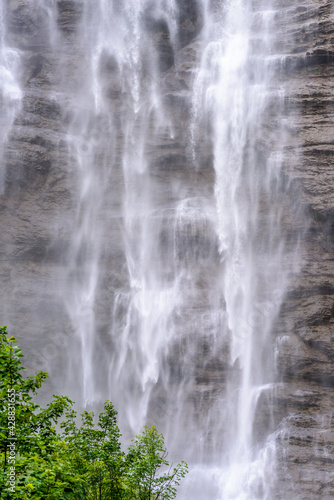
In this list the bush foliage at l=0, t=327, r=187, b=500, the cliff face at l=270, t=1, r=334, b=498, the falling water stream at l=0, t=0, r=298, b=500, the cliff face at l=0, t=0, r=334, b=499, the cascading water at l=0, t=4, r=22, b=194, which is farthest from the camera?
the cascading water at l=0, t=4, r=22, b=194

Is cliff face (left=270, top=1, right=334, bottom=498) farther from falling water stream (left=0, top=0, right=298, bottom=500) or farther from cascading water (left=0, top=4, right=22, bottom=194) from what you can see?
cascading water (left=0, top=4, right=22, bottom=194)

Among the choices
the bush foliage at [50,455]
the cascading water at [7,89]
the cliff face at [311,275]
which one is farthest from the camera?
the cascading water at [7,89]

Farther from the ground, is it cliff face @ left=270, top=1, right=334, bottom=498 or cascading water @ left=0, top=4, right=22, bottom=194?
cascading water @ left=0, top=4, right=22, bottom=194

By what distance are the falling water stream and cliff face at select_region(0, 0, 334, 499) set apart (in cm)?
19

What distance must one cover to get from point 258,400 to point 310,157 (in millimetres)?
12930

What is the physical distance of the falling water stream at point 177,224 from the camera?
28.8 meters

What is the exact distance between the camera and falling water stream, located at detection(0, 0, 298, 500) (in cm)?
2880

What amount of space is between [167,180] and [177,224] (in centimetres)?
333

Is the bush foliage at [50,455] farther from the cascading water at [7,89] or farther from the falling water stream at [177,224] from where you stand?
the cascading water at [7,89]

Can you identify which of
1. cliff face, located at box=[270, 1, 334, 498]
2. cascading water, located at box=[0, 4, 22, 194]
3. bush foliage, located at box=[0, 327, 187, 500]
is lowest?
bush foliage, located at box=[0, 327, 187, 500]

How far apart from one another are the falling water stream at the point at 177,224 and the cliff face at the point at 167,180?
19cm

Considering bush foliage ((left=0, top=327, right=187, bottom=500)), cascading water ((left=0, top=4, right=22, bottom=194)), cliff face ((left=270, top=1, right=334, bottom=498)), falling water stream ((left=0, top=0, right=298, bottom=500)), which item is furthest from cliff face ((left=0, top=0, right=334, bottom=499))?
bush foliage ((left=0, top=327, right=187, bottom=500))

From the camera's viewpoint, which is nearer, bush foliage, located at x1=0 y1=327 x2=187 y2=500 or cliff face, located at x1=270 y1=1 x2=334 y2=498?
bush foliage, located at x1=0 y1=327 x2=187 y2=500

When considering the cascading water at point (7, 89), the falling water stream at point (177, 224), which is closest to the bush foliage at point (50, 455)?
the falling water stream at point (177, 224)
